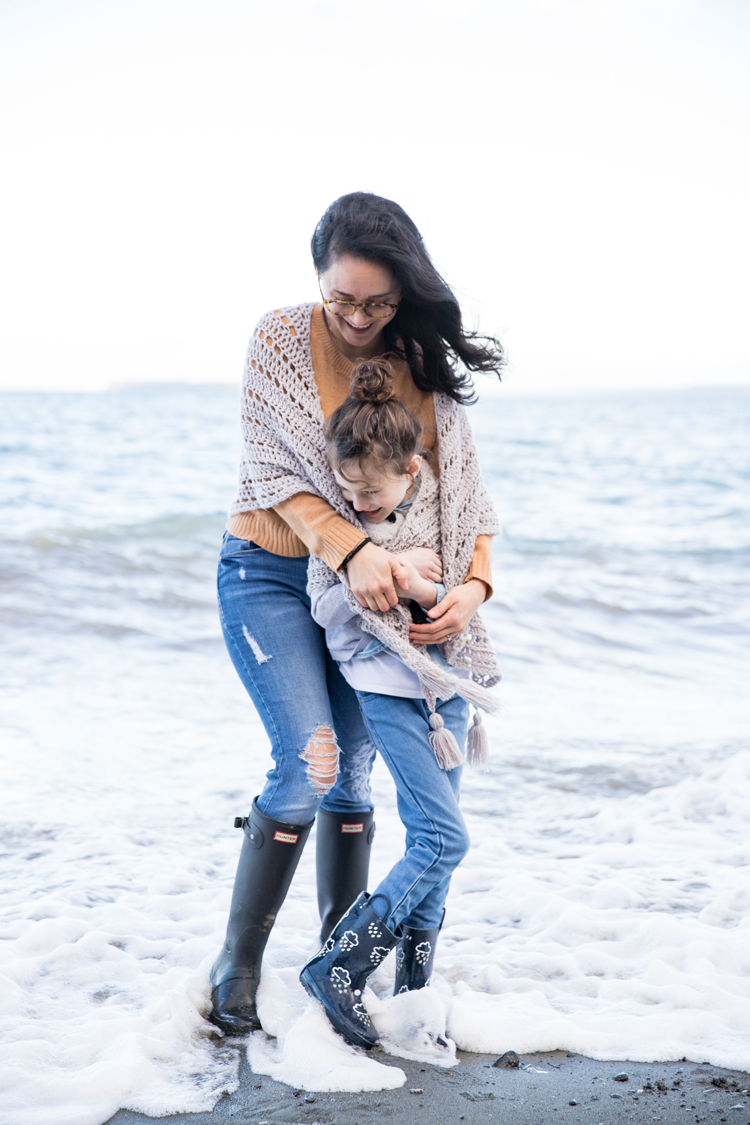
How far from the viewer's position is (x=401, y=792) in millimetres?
2174

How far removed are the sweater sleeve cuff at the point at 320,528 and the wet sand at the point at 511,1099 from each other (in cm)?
121

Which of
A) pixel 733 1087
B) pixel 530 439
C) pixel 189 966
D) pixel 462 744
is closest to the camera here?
pixel 733 1087

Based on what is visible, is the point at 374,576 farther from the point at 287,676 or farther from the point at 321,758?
the point at 321,758

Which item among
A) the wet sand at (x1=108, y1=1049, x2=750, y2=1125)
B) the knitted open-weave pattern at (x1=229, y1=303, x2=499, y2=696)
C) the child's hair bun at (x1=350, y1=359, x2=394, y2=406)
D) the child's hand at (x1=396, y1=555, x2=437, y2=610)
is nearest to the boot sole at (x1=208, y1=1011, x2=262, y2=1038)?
the wet sand at (x1=108, y1=1049, x2=750, y2=1125)

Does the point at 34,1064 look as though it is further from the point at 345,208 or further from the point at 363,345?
the point at 345,208

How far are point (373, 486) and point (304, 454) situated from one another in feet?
0.69

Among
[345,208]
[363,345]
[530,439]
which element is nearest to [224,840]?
[363,345]

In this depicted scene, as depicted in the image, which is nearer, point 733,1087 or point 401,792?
point 733,1087

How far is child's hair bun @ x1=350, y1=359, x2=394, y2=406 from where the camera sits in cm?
211

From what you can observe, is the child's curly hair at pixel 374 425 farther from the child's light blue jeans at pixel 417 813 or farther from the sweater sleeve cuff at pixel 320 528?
the child's light blue jeans at pixel 417 813

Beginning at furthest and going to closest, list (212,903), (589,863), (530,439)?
(530,439)
(589,863)
(212,903)

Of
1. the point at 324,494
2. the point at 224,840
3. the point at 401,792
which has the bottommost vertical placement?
the point at 224,840

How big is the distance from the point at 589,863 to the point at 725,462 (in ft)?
64.8

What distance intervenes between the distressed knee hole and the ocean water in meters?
0.58
